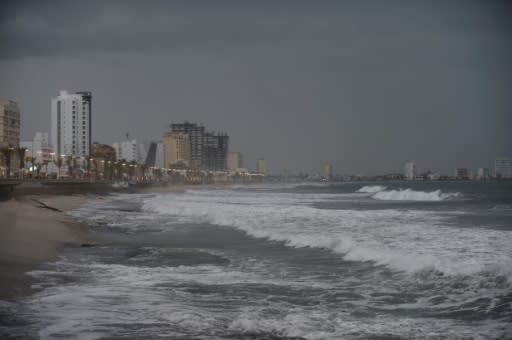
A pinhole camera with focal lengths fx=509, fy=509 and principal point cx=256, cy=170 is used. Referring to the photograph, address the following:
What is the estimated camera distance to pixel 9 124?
156500 millimetres

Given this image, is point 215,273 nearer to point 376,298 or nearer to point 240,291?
point 240,291

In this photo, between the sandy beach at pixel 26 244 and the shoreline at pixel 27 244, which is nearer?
the shoreline at pixel 27 244

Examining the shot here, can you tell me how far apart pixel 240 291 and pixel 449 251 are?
22.6 ft

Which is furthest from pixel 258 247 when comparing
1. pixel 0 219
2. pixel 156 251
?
pixel 0 219

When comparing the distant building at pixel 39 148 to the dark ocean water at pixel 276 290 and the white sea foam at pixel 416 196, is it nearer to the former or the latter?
the white sea foam at pixel 416 196

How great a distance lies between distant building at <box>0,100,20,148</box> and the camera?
499ft

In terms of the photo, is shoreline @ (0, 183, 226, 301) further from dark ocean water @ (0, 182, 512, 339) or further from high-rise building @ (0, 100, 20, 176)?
high-rise building @ (0, 100, 20, 176)

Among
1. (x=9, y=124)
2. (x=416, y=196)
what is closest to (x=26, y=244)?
(x=416, y=196)

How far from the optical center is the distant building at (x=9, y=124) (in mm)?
152125

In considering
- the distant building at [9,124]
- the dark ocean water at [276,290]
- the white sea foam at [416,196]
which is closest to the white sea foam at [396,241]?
the dark ocean water at [276,290]

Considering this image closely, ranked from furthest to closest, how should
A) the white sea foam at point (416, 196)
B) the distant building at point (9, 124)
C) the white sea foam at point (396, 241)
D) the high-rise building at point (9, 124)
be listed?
the distant building at point (9, 124) < the high-rise building at point (9, 124) < the white sea foam at point (416, 196) < the white sea foam at point (396, 241)

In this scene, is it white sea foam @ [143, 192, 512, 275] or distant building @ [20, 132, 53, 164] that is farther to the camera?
distant building @ [20, 132, 53, 164]

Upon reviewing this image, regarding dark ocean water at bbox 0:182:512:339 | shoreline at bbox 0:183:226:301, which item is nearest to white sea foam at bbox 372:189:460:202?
dark ocean water at bbox 0:182:512:339

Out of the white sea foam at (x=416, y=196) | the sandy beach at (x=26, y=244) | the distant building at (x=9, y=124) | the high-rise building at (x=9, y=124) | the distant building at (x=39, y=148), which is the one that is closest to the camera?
the sandy beach at (x=26, y=244)
